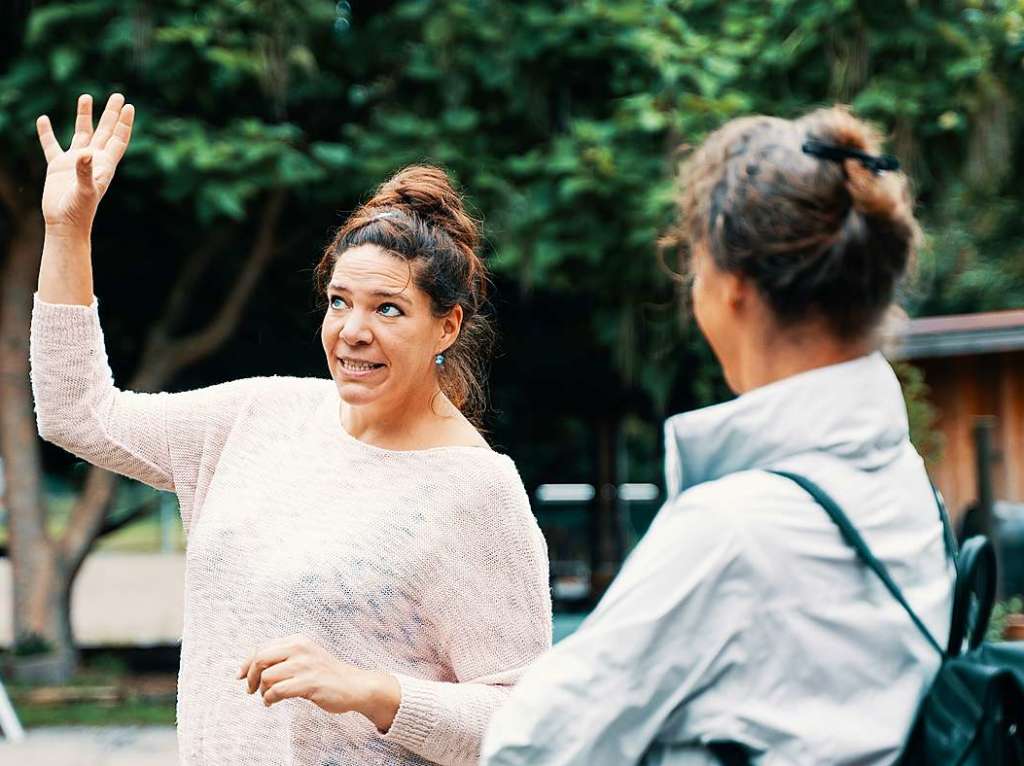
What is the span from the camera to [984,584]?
1679 millimetres

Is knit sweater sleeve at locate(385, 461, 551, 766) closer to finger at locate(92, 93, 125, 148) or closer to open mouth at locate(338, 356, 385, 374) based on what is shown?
open mouth at locate(338, 356, 385, 374)

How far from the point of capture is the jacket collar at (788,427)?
1.55 meters

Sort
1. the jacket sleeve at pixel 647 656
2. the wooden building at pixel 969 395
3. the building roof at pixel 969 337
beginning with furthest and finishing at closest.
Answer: the wooden building at pixel 969 395 < the building roof at pixel 969 337 < the jacket sleeve at pixel 647 656

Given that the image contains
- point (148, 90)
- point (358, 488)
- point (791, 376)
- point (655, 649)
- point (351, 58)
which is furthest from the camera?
point (351, 58)

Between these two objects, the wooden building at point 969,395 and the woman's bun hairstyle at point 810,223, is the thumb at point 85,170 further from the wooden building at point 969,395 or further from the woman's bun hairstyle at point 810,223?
the wooden building at point 969,395

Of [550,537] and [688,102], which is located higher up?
[688,102]

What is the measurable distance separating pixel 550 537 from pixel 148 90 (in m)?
8.66

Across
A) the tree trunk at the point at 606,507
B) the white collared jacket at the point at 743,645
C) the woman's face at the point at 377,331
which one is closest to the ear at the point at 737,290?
the white collared jacket at the point at 743,645

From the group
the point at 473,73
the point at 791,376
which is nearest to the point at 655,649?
the point at 791,376

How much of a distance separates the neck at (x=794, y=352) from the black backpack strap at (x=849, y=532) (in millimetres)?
141

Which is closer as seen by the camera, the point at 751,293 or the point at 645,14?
the point at 751,293

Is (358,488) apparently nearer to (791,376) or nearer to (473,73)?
(791,376)

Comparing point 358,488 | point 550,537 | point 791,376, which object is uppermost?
point 791,376

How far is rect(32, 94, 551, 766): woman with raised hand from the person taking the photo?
239 centimetres
